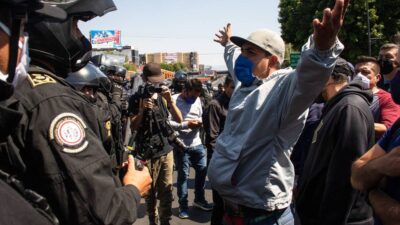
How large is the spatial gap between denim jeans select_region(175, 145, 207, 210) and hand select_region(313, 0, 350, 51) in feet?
13.2

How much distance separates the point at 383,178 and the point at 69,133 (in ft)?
4.77

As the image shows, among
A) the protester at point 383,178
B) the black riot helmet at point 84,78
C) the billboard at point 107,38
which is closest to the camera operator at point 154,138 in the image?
the black riot helmet at point 84,78

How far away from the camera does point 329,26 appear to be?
1741mm

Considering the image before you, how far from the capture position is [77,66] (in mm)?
2156

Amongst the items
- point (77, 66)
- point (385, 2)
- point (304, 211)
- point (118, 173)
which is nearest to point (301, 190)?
point (304, 211)

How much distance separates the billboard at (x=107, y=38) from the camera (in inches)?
2673

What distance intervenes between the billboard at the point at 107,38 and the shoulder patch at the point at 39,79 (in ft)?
225

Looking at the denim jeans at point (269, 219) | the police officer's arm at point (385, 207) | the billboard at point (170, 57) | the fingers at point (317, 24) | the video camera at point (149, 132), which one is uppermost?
the fingers at point (317, 24)

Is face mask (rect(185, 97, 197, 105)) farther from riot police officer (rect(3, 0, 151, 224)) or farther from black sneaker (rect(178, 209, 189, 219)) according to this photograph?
riot police officer (rect(3, 0, 151, 224))

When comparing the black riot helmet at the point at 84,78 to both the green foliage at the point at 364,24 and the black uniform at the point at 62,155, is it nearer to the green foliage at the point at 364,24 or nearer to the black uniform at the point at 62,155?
the black uniform at the point at 62,155

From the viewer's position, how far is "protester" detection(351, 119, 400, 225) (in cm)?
169

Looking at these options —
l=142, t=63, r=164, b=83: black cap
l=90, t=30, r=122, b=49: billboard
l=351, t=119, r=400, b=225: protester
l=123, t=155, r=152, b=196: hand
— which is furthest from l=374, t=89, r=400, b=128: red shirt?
l=90, t=30, r=122, b=49: billboard

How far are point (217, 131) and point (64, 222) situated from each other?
3875mm

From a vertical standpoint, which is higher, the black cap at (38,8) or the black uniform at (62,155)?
the black cap at (38,8)
